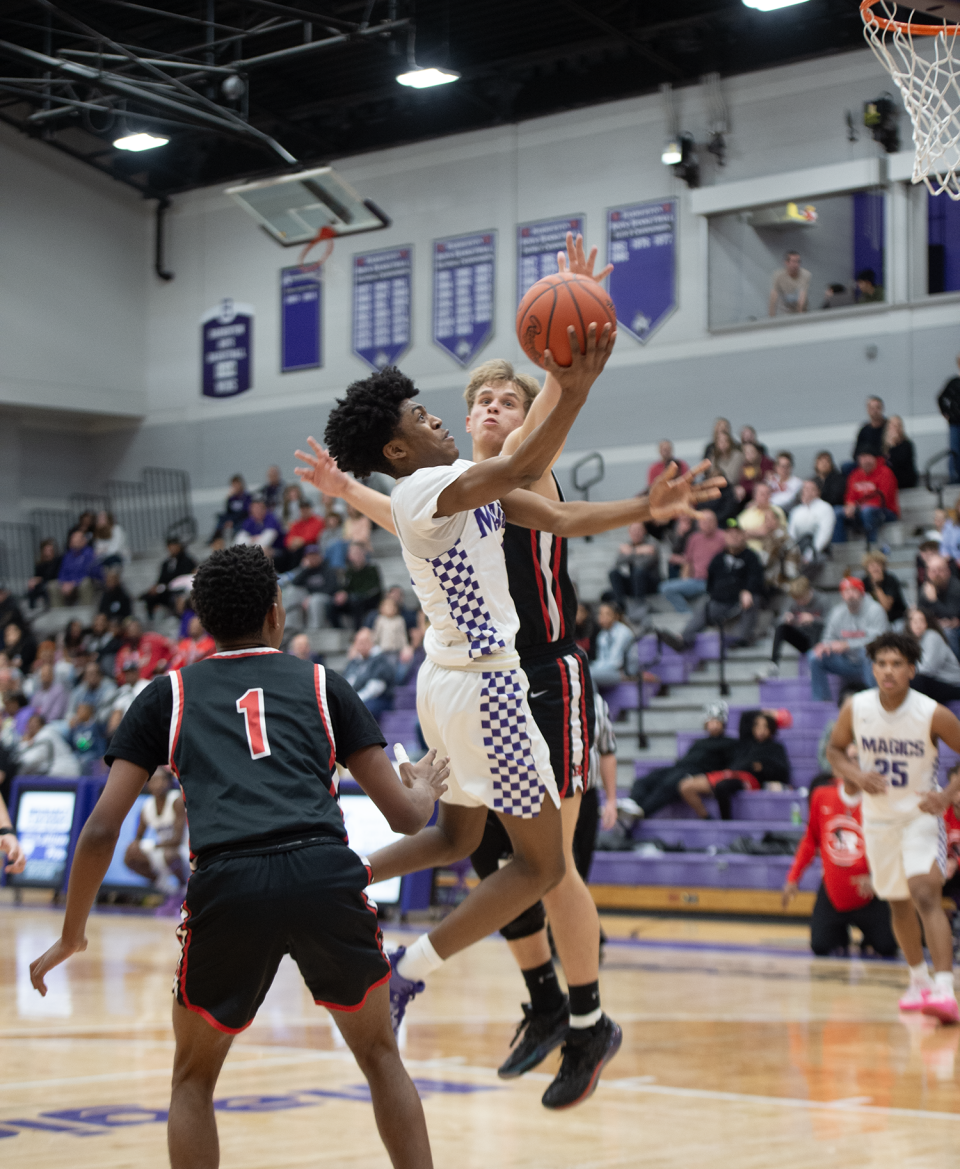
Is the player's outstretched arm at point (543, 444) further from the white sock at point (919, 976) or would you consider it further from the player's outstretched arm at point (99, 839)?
the white sock at point (919, 976)

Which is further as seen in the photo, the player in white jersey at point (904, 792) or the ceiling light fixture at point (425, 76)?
the ceiling light fixture at point (425, 76)

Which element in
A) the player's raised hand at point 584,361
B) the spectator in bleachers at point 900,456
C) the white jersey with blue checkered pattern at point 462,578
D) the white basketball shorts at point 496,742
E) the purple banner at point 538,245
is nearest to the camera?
the player's raised hand at point 584,361

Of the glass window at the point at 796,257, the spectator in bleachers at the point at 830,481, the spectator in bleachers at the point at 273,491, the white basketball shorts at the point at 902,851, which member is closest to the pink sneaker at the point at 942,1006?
the white basketball shorts at the point at 902,851

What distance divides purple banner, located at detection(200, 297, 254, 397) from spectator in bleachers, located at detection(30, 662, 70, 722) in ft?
22.9

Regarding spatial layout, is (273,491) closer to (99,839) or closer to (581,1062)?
(581,1062)

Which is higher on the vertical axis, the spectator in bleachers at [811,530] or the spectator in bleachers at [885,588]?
the spectator in bleachers at [811,530]

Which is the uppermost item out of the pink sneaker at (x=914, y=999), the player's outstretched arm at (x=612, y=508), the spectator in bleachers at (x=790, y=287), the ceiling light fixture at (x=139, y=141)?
the ceiling light fixture at (x=139, y=141)

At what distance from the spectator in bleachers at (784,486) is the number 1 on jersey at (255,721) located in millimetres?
12572

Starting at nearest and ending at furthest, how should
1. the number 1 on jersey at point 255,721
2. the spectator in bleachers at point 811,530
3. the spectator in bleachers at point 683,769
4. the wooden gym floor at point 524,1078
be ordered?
the number 1 on jersey at point 255,721, the wooden gym floor at point 524,1078, the spectator in bleachers at point 683,769, the spectator in bleachers at point 811,530

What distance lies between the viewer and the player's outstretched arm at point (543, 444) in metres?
3.98

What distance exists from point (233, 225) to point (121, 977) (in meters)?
16.1

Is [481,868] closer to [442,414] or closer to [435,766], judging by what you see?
[435,766]

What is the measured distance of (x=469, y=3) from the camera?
1767 cm

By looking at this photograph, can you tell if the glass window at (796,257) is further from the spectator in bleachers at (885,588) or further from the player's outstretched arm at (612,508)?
the player's outstretched arm at (612,508)
